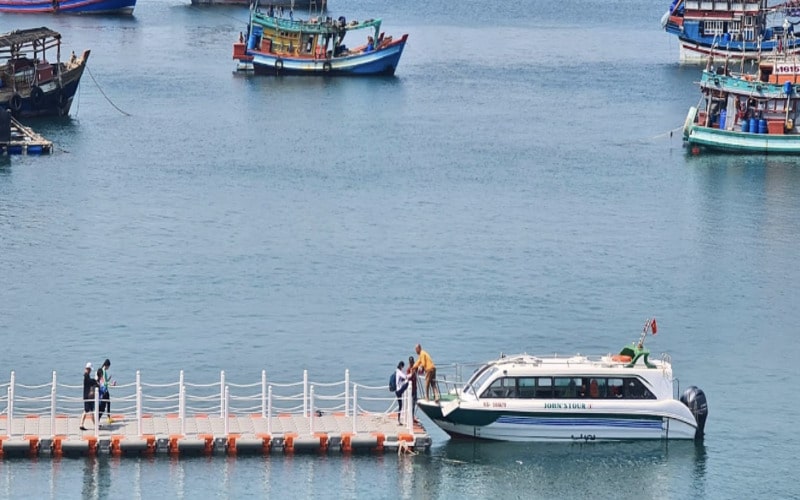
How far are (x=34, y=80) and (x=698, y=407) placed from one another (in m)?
81.5

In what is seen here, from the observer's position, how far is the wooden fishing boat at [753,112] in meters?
110

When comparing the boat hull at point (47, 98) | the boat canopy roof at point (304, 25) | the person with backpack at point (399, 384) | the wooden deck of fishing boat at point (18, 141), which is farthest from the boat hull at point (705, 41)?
the person with backpack at point (399, 384)

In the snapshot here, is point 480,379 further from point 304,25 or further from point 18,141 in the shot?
point 304,25

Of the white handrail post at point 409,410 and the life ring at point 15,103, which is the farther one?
the life ring at point 15,103

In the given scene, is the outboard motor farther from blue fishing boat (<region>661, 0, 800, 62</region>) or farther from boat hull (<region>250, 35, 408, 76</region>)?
boat hull (<region>250, 35, 408, 76</region>)

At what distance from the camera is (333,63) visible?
A: 6053 inches

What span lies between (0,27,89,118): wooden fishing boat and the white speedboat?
76546 mm

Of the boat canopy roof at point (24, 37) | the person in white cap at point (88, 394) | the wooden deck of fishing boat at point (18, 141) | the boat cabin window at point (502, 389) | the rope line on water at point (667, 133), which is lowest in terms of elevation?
the person in white cap at point (88, 394)

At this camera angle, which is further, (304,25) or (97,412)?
(304,25)

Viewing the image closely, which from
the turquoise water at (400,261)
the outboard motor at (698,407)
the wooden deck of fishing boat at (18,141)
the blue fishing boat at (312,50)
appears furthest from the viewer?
the blue fishing boat at (312,50)

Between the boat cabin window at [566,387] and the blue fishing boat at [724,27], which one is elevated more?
the blue fishing boat at [724,27]

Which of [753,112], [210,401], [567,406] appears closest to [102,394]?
[210,401]

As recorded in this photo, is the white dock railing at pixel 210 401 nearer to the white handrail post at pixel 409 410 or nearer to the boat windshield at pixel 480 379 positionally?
the white handrail post at pixel 409 410

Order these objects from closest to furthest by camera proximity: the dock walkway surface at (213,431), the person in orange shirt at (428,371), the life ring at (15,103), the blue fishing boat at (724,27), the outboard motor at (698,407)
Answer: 1. the dock walkway surface at (213,431)
2. the person in orange shirt at (428,371)
3. the outboard motor at (698,407)
4. the life ring at (15,103)
5. the blue fishing boat at (724,27)
